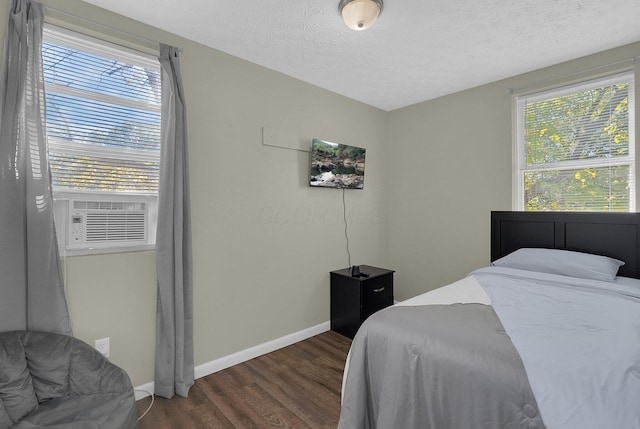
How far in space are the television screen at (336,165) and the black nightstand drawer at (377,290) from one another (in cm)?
105

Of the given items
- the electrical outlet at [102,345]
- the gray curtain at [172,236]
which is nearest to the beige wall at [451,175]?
the gray curtain at [172,236]

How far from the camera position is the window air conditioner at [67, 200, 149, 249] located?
188 cm

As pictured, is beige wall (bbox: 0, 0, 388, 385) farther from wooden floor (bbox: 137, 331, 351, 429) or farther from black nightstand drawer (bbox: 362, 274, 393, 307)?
black nightstand drawer (bbox: 362, 274, 393, 307)

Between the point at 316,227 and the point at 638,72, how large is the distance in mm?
2867

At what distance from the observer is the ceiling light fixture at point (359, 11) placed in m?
1.81

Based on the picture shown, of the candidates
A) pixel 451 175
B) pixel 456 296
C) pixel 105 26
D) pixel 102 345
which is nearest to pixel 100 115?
pixel 105 26

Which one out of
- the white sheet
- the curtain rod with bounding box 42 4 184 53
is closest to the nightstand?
the white sheet

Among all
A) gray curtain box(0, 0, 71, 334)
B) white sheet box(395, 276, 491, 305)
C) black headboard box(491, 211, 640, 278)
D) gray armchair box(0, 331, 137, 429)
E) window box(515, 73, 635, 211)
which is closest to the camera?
gray armchair box(0, 331, 137, 429)

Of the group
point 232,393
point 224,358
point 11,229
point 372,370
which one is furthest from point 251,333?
point 11,229

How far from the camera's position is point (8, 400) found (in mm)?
1428

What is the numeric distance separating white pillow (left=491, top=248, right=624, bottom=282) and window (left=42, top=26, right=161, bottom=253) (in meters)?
2.80

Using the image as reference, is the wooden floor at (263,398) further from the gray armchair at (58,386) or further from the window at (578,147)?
the window at (578,147)

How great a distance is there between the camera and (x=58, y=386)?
62.9 inches

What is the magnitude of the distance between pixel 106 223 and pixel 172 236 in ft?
1.28
